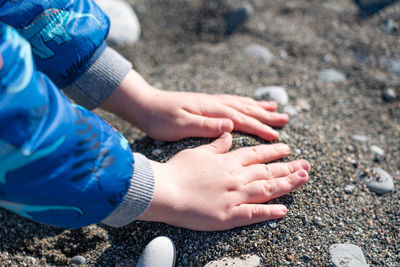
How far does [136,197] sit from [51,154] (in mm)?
354

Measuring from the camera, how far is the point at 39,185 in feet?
3.36

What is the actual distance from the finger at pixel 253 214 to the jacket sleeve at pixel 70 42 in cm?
87

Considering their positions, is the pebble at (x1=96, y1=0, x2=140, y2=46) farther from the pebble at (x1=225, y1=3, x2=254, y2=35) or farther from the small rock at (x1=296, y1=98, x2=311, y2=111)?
the small rock at (x1=296, y1=98, x2=311, y2=111)

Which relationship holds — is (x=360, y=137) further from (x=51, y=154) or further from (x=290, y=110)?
(x=51, y=154)

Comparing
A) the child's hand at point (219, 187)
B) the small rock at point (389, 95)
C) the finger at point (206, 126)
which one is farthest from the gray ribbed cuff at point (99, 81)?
the small rock at point (389, 95)

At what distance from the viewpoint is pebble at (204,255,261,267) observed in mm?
1350

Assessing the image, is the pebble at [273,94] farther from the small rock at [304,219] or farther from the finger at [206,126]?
the small rock at [304,219]

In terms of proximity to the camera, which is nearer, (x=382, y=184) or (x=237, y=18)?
(x=382, y=184)

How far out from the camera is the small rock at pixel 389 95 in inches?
88.6

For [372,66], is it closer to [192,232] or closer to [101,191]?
[192,232]

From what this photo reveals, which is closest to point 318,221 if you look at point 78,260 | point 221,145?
point 221,145

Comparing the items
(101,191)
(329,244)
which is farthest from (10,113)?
(329,244)

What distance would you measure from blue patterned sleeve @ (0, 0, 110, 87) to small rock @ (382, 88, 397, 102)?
1753mm

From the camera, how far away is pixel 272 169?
1.56 metres
